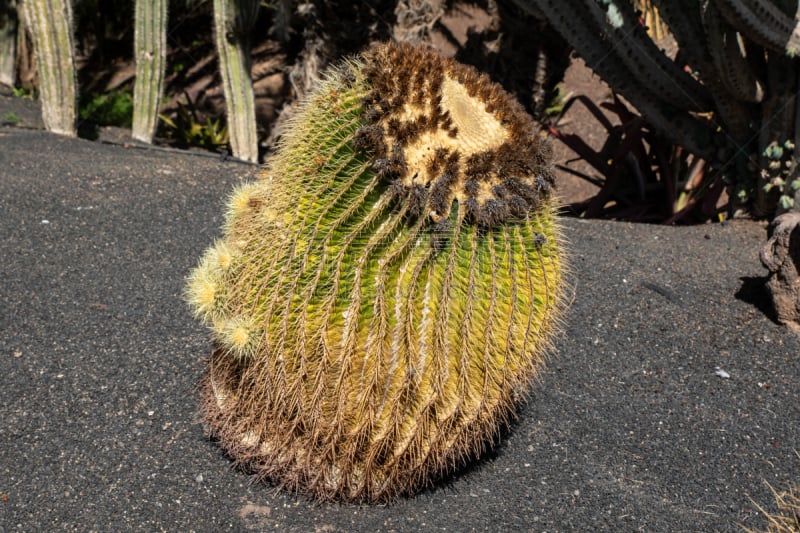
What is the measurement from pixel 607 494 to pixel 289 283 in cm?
128

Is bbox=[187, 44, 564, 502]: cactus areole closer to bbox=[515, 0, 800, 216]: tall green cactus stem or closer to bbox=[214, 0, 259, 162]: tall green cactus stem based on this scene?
bbox=[515, 0, 800, 216]: tall green cactus stem

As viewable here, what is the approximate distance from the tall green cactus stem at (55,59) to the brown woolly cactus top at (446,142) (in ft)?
15.8

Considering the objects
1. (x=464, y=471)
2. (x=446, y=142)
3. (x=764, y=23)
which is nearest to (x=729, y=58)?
(x=764, y=23)

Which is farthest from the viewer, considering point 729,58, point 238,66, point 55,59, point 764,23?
point 238,66

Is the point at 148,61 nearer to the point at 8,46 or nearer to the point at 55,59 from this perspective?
the point at 55,59

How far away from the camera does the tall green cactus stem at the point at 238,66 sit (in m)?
6.18

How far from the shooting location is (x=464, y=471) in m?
2.61

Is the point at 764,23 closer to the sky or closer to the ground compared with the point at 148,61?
closer to the sky

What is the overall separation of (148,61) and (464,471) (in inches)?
199

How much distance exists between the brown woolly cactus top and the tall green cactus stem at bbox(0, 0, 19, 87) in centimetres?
736

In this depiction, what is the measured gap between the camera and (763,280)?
3.93 m

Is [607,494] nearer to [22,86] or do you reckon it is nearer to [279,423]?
[279,423]

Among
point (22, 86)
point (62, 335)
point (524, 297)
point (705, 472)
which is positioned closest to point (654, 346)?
point (705, 472)

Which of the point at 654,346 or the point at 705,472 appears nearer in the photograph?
the point at 705,472
